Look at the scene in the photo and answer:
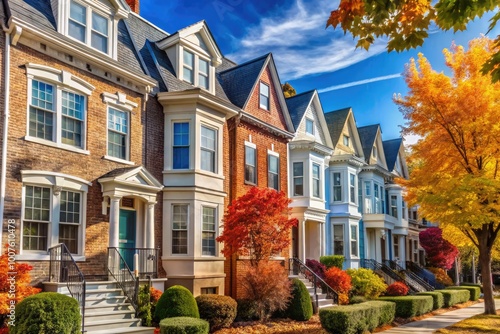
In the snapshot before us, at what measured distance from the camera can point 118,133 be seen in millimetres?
16047

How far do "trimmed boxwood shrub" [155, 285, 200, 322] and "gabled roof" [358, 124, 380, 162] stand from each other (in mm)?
22119

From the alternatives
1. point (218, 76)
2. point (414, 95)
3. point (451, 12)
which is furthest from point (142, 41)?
point (451, 12)

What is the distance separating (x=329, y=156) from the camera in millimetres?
28422

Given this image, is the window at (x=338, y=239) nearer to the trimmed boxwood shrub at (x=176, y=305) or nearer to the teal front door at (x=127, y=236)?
the teal front door at (x=127, y=236)

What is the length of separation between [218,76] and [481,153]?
11.2m

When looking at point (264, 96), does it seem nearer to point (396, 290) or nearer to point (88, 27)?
point (88, 27)

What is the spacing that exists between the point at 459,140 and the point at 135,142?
1214 centimetres

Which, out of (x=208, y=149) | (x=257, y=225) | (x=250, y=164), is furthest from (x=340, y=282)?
(x=208, y=149)

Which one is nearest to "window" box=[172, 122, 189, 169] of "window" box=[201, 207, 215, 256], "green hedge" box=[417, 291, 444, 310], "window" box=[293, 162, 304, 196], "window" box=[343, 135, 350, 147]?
"window" box=[201, 207, 215, 256]

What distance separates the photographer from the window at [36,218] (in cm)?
1291

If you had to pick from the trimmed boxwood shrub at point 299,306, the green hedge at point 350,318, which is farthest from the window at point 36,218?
the trimmed boxwood shrub at point 299,306

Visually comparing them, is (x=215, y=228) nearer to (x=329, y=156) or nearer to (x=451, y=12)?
(x=329, y=156)

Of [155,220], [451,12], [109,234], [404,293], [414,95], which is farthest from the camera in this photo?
[404,293]

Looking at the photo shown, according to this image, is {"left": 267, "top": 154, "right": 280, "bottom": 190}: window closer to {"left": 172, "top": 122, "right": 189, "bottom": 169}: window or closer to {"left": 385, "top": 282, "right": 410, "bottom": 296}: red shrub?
{"left": 172, "top": 122, "right": 189, "bottom": 169}: window
